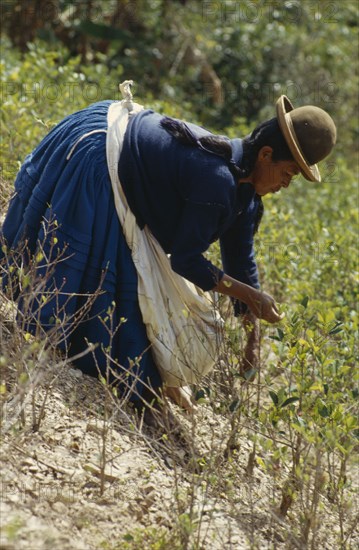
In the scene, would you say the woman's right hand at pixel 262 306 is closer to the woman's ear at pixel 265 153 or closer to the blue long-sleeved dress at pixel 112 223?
the blue long-sleeved dress at pixel 112 223

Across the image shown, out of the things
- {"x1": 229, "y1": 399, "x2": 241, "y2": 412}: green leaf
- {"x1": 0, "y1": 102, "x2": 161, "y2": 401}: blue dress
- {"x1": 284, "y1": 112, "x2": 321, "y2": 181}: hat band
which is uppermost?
{"x1": 284, "y1": 112, "x2": 321, "y2": 181}: hat band

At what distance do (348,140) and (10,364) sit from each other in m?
8.17

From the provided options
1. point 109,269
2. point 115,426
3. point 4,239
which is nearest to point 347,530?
point 115,426

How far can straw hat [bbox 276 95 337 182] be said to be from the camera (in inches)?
128

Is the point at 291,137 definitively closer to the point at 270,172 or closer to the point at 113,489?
the point at 270,172

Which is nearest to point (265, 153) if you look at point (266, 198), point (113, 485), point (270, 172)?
point (270, 172)

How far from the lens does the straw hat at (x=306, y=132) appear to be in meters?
3.25

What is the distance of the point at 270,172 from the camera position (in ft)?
11.1

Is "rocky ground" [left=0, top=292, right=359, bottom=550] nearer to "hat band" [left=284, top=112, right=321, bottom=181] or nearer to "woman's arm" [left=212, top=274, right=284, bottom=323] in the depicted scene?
"woman's arm" [left=212, top=274, right=284, bottom=323]

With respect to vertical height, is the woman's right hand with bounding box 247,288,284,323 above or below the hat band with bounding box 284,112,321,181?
below

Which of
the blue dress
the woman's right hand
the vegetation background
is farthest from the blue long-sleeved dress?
the vegetation background

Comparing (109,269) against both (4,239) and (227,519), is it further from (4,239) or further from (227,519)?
(227,519)

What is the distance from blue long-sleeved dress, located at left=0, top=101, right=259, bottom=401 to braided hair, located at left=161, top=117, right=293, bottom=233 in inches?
1.2

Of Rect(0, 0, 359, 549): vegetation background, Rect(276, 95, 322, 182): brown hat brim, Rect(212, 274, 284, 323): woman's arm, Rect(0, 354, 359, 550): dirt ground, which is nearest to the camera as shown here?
Rect(0, 354, 359, 550): dirt ground
